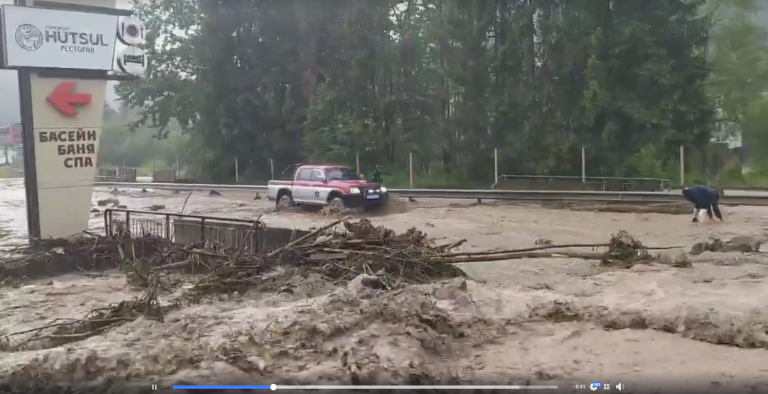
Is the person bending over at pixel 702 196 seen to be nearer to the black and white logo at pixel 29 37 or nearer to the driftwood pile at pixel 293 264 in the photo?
the driftwood pile at pixel 293 264

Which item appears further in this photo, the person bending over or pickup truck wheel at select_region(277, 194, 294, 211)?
pickup truck wheel at select_region(277, 194, 294, 211)

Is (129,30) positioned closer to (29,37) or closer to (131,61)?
(131,61)

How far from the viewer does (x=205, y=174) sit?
132 feet

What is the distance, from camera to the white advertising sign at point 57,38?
43.9 feet

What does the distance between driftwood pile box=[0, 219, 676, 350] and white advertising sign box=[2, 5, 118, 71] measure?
3935mm

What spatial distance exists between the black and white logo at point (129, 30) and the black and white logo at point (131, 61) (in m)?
0.17

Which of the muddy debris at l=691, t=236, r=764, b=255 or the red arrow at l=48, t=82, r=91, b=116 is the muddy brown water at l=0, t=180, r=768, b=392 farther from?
the red arrow at l=48, t=82, r=91, b=116

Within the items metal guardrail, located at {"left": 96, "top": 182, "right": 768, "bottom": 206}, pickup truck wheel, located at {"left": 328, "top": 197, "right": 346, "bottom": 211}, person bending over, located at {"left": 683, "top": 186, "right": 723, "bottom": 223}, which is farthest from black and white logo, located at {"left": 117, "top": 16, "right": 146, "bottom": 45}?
person bending over, located at {"left": 683, "top": 186, "right": 723, "bottom": 223}

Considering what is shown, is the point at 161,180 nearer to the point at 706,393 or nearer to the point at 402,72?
the point at 402,72

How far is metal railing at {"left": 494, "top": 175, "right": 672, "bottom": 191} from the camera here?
2625cm

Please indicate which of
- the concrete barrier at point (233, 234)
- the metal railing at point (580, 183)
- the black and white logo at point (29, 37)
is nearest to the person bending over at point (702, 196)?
the metal railing at point (580, 183)

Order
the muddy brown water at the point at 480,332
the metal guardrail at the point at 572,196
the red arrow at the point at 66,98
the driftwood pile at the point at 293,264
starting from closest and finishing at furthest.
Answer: the muddy brown water at the point at 480,332 → the driftwood pile at the point at 293,264 → the red arrow at the point at 66,98 → the metal guardrail at the point at 572,196

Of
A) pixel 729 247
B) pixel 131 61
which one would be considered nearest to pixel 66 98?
pixel 131 61

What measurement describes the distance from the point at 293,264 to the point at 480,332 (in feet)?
13.4
